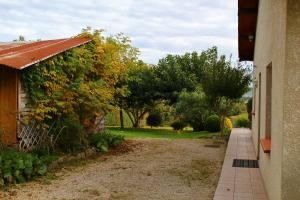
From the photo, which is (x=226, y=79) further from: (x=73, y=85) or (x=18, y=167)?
(x=18, y=167)

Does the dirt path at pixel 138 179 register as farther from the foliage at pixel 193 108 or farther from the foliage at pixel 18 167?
the foliage at pixel 193 108

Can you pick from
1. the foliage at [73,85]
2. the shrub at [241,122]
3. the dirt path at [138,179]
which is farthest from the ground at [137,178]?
the shrub at [241,122]

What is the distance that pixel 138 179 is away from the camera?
909 cm

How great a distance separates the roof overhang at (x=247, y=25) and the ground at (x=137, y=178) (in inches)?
170

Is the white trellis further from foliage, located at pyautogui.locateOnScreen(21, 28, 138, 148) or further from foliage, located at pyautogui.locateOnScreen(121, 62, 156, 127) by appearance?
foliage, located at pyautogui.locateOnScreen(121, 62, 156, 127)

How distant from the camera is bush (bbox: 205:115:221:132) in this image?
21.4 m

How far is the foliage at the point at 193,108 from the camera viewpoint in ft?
76.0

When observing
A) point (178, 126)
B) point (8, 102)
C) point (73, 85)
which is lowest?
point (178, 126)

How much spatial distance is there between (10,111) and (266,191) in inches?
268

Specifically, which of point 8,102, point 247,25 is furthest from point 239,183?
point 247,25

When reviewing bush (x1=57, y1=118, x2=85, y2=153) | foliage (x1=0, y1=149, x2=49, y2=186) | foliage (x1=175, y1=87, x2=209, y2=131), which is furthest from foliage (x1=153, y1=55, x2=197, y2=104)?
foliage (x1=0, y1=149, x2=49, y2=186)

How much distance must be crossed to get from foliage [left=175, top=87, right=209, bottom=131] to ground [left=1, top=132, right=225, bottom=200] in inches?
387

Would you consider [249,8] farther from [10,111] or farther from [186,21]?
[10,111]

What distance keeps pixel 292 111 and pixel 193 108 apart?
18037 mm
